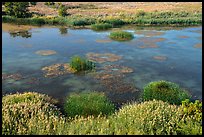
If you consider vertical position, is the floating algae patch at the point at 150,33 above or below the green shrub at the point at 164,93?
above

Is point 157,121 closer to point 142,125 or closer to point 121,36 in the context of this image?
point 142,125

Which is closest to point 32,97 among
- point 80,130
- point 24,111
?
point 24,111

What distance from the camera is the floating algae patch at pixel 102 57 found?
2320 centimetres

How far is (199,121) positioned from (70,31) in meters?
27.6

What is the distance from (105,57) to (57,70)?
487 cm

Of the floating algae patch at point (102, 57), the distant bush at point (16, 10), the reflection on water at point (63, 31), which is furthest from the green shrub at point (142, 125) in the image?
the distant bush at point (16, 10)

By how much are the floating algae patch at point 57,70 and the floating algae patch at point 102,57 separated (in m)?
2.66

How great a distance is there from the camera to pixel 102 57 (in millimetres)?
24062

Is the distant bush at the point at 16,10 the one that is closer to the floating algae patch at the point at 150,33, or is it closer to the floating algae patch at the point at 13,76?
the floating algae patch at the point at 150,33

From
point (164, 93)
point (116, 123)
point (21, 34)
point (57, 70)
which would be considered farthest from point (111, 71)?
point (21, 34)

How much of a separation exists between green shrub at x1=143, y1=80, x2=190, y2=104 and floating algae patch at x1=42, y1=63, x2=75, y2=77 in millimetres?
6929

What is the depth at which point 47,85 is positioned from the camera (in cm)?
1784

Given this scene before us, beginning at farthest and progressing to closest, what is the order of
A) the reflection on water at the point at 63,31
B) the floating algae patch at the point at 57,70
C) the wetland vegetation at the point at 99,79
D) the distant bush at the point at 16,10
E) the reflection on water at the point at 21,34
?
the distant bush at the point at 16,10 < the reflection on water at the point at 63,31 < the reflection on water at the point at 21,34 < the floating algae patch at the point at 57,70 < the wetland vegetation at the point at 99,79

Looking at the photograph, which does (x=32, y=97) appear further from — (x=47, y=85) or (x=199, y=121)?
(x=199, y=121)
